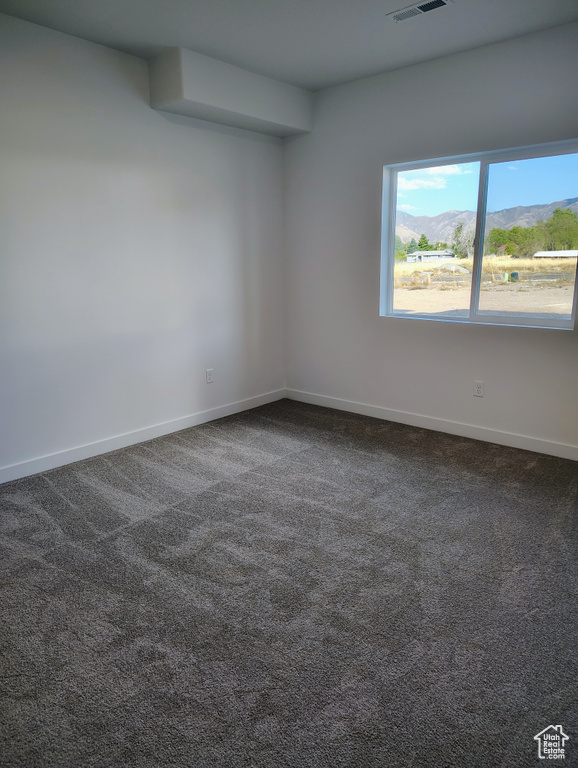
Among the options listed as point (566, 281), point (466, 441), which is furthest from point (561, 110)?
point (466, 441)

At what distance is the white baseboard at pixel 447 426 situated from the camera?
362cm

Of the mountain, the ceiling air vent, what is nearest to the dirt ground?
the mountain

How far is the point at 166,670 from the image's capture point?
181cm

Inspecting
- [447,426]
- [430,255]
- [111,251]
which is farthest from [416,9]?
[447,426]

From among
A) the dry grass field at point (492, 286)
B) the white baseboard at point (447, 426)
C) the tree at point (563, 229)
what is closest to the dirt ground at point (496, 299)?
the dry grass field at point (492, 286)

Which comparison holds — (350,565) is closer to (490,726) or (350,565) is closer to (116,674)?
(490,726)

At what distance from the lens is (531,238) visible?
11.7ft

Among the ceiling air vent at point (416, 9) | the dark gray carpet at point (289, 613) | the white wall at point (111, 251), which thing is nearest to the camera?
the dark gray carpet at point (289, 613)

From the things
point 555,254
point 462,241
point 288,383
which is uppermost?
point 462,241

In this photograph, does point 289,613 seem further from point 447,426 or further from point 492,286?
point 492,286

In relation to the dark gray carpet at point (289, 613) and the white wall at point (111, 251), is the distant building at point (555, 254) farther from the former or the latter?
the white wall at point (111, 251)

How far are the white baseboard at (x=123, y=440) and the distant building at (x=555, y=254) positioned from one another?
2.62 metres

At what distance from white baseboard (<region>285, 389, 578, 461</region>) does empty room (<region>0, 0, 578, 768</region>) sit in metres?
0.02

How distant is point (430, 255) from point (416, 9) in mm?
1670
